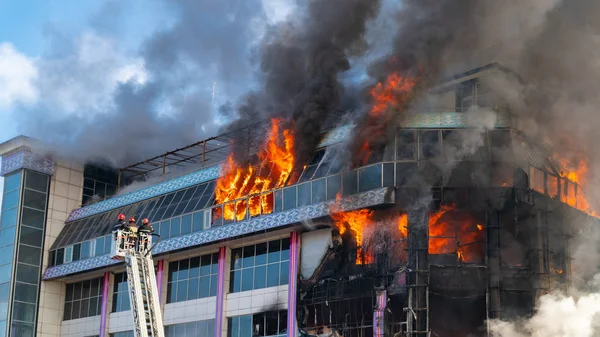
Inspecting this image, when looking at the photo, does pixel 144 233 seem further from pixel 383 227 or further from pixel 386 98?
pixel 386 98

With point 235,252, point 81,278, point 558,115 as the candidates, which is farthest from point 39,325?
point 558,115

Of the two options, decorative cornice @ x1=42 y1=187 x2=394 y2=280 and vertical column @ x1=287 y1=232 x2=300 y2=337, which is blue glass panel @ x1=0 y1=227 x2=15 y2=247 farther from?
vertical column @ x1=287 y1=232 x2=300 y2=337

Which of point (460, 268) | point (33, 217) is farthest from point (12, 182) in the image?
point (460, 268)

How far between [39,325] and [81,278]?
319 cm

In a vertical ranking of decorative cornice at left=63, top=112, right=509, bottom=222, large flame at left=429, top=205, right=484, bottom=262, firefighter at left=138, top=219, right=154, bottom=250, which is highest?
decorative cornice at left=63, top=112, right=509, bottom=222

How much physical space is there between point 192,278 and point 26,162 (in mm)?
12927

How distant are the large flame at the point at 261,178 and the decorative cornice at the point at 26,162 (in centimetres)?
1289

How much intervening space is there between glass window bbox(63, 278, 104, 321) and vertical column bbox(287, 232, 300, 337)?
45.3 feet

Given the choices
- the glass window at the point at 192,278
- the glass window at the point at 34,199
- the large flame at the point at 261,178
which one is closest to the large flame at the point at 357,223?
the large flame at the point at 261,178

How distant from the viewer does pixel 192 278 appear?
147 ft

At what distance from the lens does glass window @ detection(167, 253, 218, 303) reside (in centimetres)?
4384

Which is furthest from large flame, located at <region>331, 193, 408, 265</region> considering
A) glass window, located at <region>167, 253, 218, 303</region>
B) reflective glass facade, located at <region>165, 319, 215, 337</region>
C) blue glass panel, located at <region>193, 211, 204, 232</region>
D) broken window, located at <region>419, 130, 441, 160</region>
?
reflective glass facade, located at <region>165, 319, 215, 337</region>

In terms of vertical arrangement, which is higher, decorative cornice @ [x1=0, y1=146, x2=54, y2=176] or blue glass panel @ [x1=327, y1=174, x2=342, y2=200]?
decorative cornice @ [x1=0, y1=146, x2=54, y2=176]

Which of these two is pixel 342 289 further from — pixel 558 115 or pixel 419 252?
pixel 558 115
